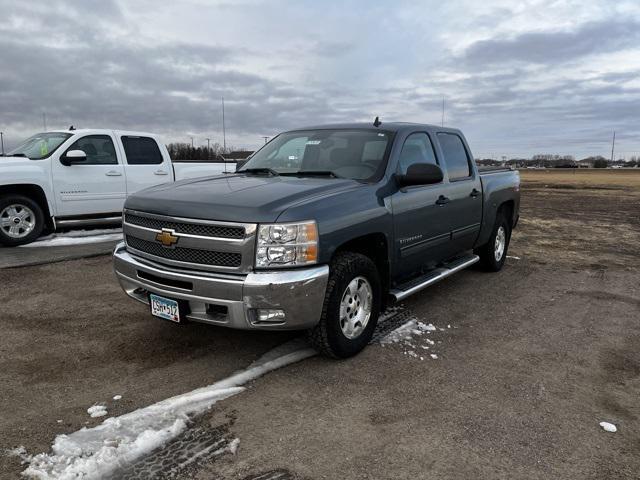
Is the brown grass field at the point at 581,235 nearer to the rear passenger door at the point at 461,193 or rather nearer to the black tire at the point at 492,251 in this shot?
the black tire at the point at 492,251

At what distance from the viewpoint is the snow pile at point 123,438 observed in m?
2.63

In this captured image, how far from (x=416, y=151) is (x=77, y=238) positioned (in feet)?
22.1

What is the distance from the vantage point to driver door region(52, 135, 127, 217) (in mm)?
8648

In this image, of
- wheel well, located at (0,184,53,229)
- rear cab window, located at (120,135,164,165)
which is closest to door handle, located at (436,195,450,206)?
rear cab window, located at (120,135,164,165)

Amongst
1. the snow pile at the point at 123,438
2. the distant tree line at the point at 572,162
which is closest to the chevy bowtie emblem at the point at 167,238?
the snow pile at the point at 123,438

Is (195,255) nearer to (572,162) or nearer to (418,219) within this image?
(418,219)

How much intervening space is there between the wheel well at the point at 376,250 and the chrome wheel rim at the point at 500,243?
128 inches

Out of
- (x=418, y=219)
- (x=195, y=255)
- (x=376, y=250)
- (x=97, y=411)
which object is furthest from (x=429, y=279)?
(x=97, y=411)

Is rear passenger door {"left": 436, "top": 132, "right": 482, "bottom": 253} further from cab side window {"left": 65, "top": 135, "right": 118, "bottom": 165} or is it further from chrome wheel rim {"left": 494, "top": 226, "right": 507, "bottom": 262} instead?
cab side window {"left": 65, "top": 135, "right": 118, "bottom": 165}

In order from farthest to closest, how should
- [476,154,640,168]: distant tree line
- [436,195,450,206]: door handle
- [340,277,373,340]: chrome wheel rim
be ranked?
1. [476,154,640,168]: distant tree line
2. [436,195,450,206]: door handle
3. [340,277,373,340]: chrome wheel rim

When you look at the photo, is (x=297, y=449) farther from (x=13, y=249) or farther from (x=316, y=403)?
(x=13, y=249)

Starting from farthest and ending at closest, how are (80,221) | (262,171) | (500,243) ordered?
(80,221), (500,243), (262,171)

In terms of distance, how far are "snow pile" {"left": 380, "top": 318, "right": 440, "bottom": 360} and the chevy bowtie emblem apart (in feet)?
6.41

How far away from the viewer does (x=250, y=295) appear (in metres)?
3.42
